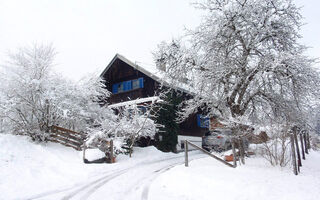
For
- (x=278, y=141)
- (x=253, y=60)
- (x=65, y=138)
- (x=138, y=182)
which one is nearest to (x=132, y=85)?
(x=65, y=138)

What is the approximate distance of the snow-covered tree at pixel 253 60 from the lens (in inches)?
346

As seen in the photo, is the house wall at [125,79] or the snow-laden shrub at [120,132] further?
the house wall at [125,79]

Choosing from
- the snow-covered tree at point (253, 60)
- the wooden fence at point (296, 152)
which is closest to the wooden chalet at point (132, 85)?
the snow-covered tree at point (253, 60)

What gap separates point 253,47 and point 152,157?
825 centimetres

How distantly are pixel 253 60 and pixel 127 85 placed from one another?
12.6 m

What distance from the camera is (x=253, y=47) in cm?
984

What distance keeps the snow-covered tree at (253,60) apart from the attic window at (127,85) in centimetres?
902

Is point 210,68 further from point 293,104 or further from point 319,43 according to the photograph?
point 319,43

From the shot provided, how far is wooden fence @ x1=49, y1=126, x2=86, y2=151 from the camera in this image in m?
12.5

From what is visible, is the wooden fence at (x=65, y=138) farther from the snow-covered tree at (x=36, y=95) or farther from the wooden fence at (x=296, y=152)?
the wooden fence at (x=296, y=152)

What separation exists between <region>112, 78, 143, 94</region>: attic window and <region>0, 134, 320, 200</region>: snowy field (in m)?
10.4

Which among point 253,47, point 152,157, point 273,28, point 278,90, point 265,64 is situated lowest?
point 152,157

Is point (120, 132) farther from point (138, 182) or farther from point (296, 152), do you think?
point (296, 152)

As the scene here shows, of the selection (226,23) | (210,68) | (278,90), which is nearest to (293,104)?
(278,90)
